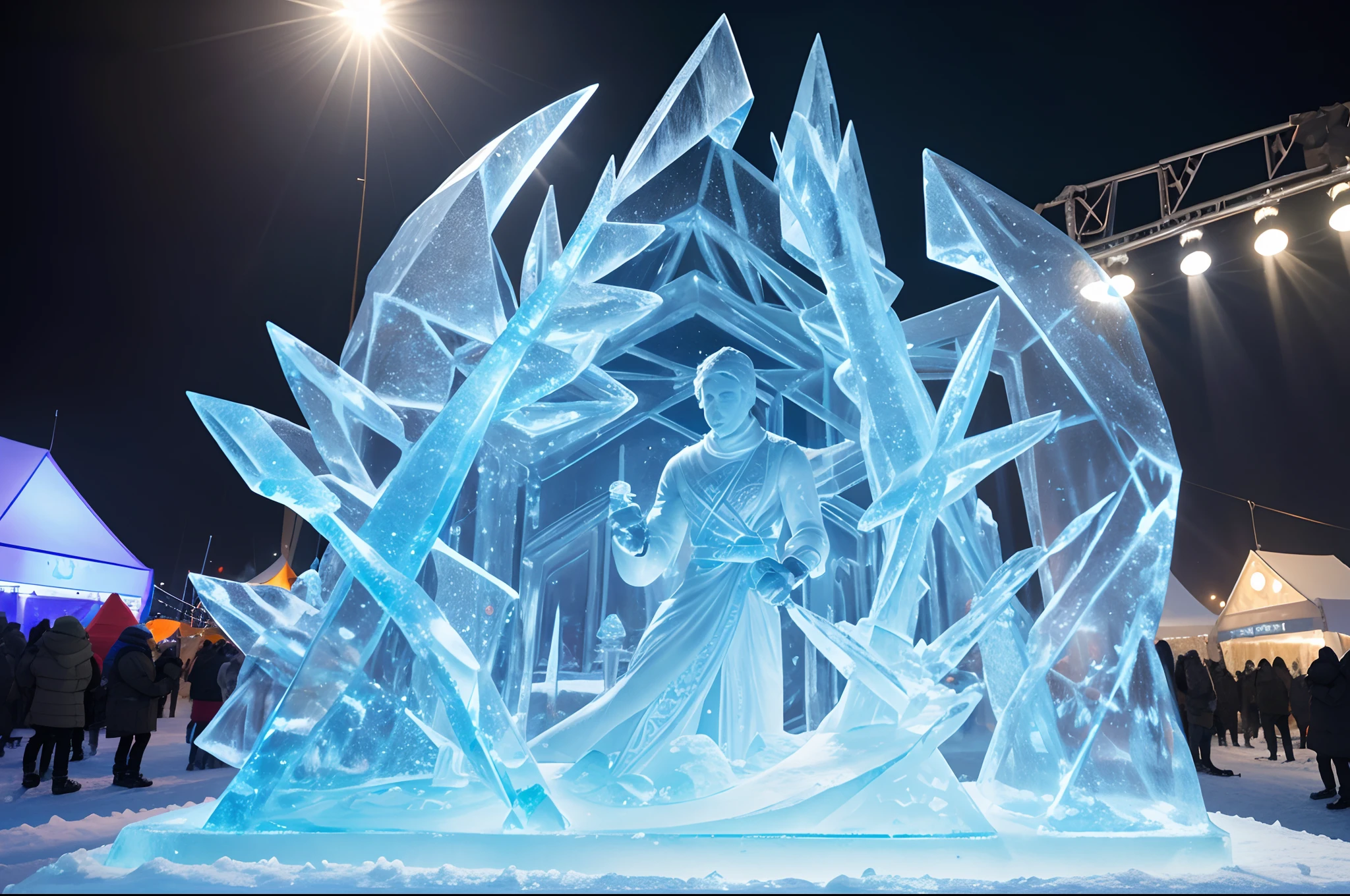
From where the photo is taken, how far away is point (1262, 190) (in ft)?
28.5

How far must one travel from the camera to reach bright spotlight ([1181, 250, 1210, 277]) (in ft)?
30.2

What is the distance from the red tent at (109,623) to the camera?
41.0ft

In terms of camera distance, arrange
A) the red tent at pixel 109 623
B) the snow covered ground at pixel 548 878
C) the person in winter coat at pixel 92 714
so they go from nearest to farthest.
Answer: the snow covered ground at pixel 548 878, the person in winter coat at pixel 92 714, the red tent at pixel 109 623

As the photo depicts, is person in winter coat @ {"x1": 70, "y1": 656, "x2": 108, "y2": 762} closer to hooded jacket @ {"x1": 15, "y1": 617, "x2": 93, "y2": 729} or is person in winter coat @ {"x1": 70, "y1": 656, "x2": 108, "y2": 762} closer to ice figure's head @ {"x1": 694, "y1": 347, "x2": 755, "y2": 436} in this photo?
hooded jacket @ {"x1": 15, "y1": 617, "x2": 93, "y2": 729}

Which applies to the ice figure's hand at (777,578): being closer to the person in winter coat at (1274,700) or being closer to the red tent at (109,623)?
the person in winter coat at (1274,700)

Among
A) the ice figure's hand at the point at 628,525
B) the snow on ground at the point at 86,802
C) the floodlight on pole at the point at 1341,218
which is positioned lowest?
the snow on ground at the point at 86,802

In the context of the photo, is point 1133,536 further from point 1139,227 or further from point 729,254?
point 1139,227

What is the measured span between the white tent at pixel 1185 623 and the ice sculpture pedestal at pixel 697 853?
1565 cm

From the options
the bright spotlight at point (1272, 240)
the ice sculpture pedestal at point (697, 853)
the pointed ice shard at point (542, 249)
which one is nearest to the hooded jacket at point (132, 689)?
the ice sculpture pedestal at point (697, 853)

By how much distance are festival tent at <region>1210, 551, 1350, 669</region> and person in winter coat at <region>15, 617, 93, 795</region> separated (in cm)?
1811

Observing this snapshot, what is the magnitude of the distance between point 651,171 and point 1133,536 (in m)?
3.31

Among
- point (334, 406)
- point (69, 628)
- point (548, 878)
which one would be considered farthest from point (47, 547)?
point (548, 878)

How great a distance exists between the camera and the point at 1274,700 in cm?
1115

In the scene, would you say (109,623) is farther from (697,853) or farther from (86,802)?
(697,853)
